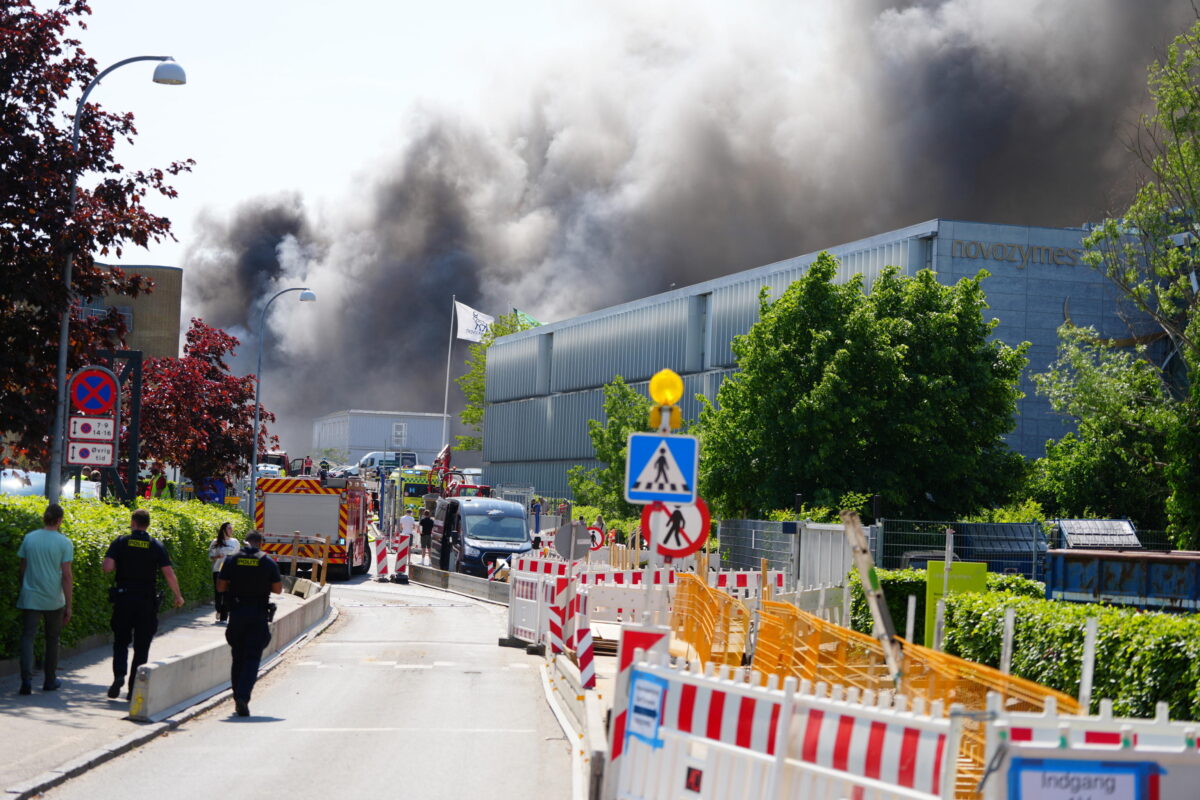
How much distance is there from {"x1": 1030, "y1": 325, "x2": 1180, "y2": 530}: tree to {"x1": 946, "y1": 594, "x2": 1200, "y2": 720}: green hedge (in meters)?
24.7

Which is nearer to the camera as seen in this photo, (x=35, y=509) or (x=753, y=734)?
(x=753, y=734)

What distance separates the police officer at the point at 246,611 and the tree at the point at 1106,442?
3048cm

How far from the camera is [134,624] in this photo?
12.9 metres

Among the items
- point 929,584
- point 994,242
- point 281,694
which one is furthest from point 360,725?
point 994,242

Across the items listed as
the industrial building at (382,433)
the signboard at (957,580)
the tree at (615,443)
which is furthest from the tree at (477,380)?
the signboard at (957,580)

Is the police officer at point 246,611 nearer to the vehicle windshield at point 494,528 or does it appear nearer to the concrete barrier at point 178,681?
the concrete barrier at point 178,681

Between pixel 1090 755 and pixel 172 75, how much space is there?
15.9 meters

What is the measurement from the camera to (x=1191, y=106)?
35438 mm

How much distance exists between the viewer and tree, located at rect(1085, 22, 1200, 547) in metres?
34.1

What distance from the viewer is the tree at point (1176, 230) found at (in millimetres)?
34125

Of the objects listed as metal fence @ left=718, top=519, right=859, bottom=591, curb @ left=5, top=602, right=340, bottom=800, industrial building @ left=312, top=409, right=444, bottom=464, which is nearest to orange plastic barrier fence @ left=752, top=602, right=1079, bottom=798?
curb @ left=5, top=602, right=340, bottom=800

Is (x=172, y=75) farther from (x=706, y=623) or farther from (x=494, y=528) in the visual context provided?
(x=494, y=528)

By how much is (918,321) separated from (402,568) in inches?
617

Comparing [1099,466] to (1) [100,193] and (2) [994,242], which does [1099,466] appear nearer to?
(2) [994,242]
